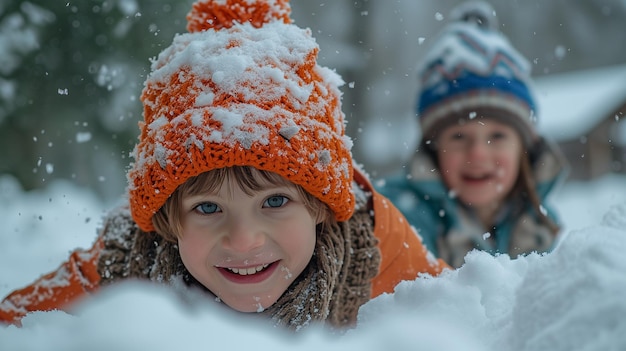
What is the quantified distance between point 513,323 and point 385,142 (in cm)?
529

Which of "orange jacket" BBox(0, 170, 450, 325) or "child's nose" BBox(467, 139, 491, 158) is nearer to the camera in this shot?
"orange jacket" BBox(0, 170, 450, 325)

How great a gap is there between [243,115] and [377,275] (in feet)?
1.72

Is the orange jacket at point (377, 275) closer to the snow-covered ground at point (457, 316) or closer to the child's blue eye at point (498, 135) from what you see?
the snow-covered ground at point (457, 316)

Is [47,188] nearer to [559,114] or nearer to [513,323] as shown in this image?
[513,323]

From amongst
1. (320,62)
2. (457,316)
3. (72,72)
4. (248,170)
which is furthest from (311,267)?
(72,72)

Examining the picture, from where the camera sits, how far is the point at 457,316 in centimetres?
84

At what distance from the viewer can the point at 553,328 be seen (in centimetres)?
66

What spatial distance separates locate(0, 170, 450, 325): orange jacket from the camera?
148cm

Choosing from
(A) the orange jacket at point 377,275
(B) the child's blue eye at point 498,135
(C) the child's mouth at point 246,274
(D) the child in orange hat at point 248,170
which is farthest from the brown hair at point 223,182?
(B) the child's blue eye at point 498,135

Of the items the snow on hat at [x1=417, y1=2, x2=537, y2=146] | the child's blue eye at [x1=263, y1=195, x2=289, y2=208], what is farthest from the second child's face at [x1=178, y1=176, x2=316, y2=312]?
the snow on hat at [x1=417, y1=2, x2=537, y2=146]

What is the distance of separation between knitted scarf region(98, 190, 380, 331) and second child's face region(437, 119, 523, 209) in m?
1.00

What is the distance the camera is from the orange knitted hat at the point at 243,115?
3.82ft

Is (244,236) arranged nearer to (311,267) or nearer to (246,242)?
(246,242)

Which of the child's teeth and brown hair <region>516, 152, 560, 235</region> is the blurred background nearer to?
the child's teeth
